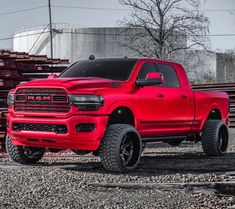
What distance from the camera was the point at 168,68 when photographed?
428 inches

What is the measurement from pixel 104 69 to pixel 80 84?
1.26 meters

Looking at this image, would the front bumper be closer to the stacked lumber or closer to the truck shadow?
the truck shadow

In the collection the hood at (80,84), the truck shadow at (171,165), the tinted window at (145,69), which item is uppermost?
the tinted window at (145,69)

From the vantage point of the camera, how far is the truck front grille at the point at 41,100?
8750 mm

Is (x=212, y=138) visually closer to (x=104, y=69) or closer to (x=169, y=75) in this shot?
(x=169, y=75)

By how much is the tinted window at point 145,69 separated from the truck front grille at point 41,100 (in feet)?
5.61

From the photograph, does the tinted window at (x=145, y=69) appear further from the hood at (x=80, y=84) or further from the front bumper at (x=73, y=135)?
the front bumper at (x=73, y=135)

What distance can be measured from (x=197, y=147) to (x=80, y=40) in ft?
162

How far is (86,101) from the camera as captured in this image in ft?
28.2

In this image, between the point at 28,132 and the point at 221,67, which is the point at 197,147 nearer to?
the point at 28,132

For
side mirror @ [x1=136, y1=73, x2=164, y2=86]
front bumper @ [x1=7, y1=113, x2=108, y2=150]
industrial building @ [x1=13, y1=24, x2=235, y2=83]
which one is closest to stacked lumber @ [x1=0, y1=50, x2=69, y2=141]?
front bumper @ [x1=7, y1=113, x2=108, y2=150]

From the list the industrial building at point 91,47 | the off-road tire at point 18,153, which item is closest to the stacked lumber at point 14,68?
the off-road tire at point 18,153

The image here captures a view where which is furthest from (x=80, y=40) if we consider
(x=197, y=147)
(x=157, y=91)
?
(x=157, y=91)

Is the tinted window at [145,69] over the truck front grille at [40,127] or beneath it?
over
